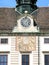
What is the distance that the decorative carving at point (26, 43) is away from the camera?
4875 centimetres

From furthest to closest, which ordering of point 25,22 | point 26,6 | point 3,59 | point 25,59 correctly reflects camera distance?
point 26,6
point 25,22
point 3,59
point 25,59

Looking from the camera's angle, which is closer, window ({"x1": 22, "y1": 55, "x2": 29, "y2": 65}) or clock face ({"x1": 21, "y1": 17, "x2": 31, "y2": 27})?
window ({"x1": 22, "y1": 55, "x2": 29, "y2": 65})

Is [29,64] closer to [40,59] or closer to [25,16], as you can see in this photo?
[40,59]

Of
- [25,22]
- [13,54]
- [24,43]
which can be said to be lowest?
[13,54]

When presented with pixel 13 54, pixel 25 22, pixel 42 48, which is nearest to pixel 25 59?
pixel 13 54

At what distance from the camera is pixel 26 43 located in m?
48.9

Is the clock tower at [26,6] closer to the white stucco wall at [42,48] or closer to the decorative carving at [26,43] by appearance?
the decorative carving at [26,43]

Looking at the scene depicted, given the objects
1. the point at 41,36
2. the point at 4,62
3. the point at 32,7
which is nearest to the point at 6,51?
the point at 4,62

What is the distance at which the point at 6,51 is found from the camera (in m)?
49.0

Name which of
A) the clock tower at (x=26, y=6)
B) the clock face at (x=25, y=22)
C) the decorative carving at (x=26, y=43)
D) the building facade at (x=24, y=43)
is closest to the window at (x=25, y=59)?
the building facade at (x=24, y=43)

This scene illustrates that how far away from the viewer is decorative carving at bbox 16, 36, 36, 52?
4875cm

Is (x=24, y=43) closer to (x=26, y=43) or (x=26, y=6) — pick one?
(x=26, y=43)

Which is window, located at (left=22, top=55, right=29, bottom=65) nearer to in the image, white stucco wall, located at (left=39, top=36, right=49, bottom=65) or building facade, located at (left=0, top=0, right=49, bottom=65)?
building facade, located at (left=0, top=0, right=49, bottom=65)

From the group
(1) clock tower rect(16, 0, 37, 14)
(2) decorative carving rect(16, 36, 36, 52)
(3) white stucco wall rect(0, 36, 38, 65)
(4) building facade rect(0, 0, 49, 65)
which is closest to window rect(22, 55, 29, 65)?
(4) building facade rect(0, 0, 49, 65)
